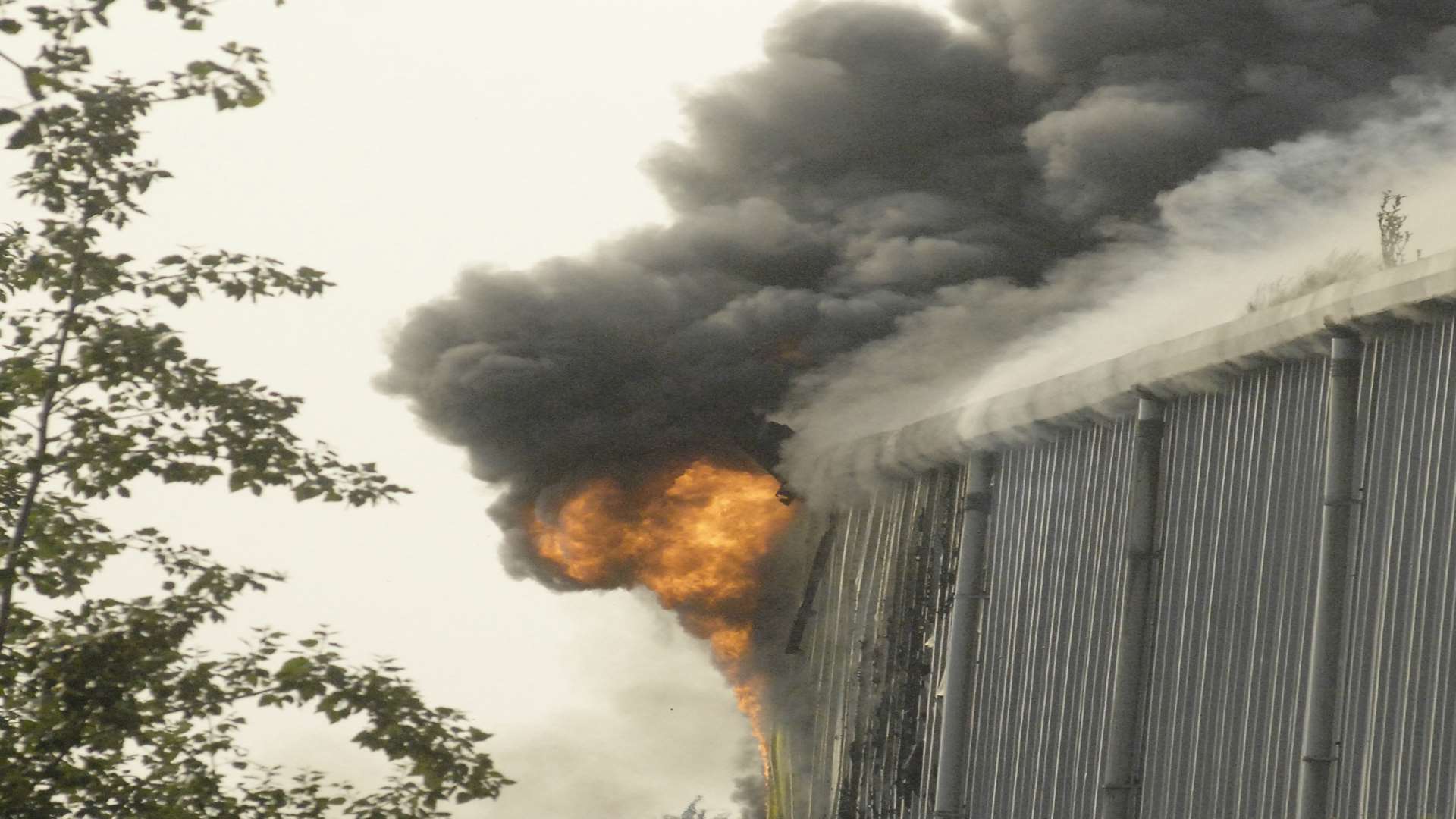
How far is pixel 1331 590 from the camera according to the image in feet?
39.5

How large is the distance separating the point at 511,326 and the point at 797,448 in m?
5.55

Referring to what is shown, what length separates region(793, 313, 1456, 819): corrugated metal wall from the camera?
11.4m

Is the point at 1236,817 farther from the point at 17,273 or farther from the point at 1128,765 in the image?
the point at 17,273

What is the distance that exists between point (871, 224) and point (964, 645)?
34.7 feet

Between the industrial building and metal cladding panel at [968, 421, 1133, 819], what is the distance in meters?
0.03

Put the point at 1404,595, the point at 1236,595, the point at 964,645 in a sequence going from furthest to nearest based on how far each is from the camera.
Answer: the point at 964,645
the point at 1236,595
the point at 1404,595

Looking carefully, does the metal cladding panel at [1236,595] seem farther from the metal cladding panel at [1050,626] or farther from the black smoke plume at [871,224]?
the black smoke plume at [871,224]

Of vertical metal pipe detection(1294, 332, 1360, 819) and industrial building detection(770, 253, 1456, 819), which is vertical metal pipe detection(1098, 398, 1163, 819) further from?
vertical metal pipe detection(1294, 332, 1360, 819)

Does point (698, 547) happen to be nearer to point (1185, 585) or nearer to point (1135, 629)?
point (1135, 629)

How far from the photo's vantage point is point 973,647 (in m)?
17.2

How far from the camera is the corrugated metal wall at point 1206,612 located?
11.4 meters

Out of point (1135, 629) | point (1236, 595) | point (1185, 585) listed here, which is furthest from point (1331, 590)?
point (1135, 629)

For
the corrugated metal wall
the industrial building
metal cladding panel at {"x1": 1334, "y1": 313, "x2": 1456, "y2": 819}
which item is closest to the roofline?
the industrial building

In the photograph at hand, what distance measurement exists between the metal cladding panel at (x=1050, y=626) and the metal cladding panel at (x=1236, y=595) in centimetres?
75
